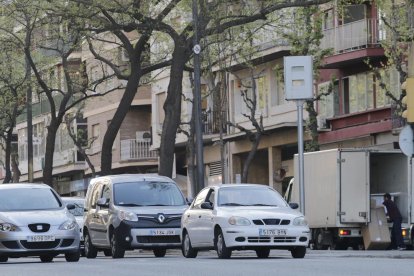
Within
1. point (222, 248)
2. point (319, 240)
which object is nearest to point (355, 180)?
point (319, 240)

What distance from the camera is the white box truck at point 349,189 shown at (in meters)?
42.2

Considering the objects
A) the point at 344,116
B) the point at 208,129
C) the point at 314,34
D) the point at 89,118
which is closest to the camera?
the point at 314,34

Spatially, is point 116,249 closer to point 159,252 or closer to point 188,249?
point 159,252

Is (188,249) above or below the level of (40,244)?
below

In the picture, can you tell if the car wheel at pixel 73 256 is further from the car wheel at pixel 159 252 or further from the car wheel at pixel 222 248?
the car wheel at pixel 159 252

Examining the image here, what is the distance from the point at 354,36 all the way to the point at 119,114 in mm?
11819

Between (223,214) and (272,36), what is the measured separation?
31.3m

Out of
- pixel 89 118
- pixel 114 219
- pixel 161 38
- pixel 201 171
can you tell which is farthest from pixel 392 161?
pixel 89 118

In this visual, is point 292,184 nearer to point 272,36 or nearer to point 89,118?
point 272,36

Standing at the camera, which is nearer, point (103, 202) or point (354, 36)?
point (103, 202)

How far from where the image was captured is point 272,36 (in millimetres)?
62250

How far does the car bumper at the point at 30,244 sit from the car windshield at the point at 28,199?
1282 millimetres

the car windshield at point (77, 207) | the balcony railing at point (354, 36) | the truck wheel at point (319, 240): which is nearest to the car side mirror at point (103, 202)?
the car windshield at point (77, 207)

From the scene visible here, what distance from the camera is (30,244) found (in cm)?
3180
